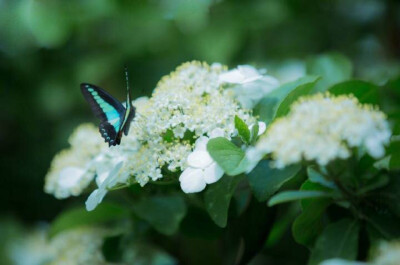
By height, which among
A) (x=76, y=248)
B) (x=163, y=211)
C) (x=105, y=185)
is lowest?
(x=76, y=248)

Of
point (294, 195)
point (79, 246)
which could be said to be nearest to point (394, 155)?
point (294, 195)

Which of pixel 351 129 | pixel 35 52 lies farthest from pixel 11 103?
pixel 351 129

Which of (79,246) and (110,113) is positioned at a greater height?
(110,113)

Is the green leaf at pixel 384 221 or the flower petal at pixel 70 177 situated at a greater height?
the flower petal at pixel 70 177

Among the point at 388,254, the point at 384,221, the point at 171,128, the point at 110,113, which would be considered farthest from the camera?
the point at 110,113

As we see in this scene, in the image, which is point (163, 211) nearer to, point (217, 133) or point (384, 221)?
point (217, 133)

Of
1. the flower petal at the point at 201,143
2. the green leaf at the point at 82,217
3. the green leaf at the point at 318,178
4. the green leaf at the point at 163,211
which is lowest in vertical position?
the green leaf at the point at 82,217

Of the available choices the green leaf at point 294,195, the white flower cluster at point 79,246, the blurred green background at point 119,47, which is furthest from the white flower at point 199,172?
the blurred green background at point 119,47

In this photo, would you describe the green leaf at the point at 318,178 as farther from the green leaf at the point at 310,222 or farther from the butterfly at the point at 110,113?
the butterfly at the point at 110,113
